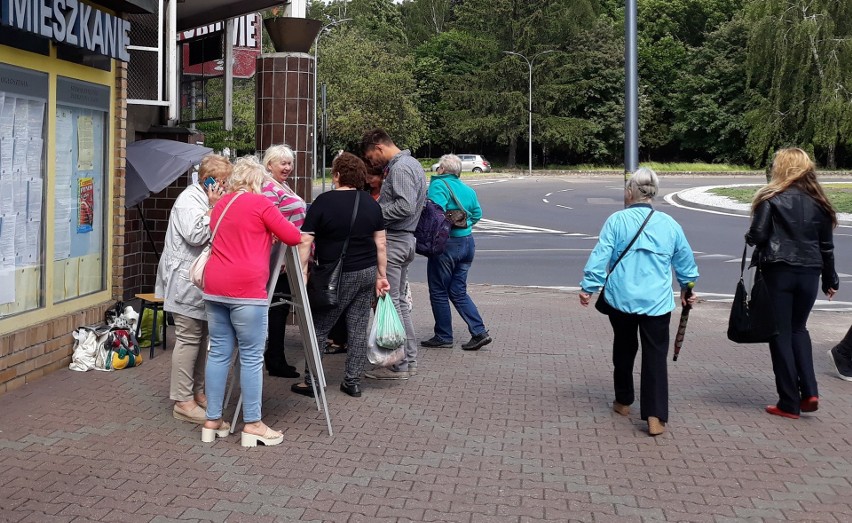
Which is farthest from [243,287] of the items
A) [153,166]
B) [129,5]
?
[153,166]

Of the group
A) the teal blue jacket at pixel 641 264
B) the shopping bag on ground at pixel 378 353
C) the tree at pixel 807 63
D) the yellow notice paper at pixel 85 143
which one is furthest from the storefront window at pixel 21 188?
the tree at pixel 807 63

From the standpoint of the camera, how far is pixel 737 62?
67.6 metres

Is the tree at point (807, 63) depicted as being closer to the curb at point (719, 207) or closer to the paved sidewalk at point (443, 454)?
the curb at point (719, 207)

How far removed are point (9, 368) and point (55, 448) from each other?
4.99 feet

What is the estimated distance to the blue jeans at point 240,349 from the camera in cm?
578

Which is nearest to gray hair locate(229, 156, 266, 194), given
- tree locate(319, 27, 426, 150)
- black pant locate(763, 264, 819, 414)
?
black pant locate(763, 264, 819, 414)

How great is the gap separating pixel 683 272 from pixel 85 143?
4933 millimetres

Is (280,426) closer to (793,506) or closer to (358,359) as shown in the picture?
(358,359)

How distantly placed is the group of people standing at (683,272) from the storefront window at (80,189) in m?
4.16

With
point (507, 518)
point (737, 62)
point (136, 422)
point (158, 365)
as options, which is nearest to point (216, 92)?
point (158, 365)

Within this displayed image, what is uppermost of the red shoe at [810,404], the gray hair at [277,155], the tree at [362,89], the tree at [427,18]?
the tree at [427,18]

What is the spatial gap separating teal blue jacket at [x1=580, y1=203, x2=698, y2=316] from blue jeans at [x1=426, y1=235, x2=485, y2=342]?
263cm

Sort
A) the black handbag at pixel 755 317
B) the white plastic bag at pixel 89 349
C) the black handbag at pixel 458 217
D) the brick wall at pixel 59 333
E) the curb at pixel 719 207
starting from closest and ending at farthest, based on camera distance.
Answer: the black handbag at pixel 755 317 < the brick wall at pixel 59 333 < the white plastic bag at pixel 89 349 < the black handbag at pixel 458 217 < the curb at pixel 719 207

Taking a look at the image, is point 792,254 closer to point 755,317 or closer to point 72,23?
point 755,317
